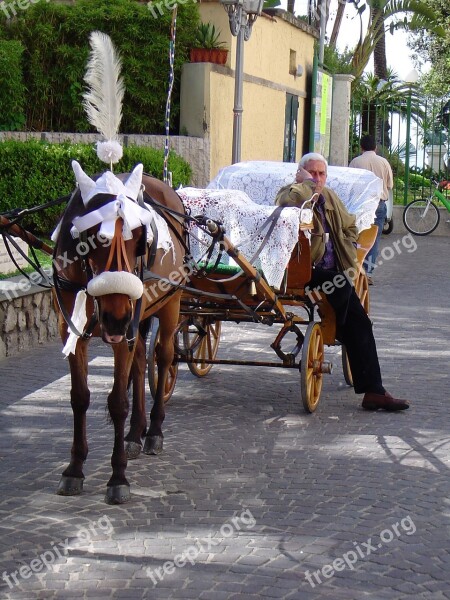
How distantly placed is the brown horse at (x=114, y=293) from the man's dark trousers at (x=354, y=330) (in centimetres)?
156

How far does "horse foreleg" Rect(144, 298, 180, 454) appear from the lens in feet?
23.2

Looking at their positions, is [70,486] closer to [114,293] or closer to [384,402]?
[114,293]

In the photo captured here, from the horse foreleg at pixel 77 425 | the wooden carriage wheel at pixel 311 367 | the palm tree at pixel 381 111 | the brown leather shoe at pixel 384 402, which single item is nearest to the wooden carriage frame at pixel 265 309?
the wooden carriage wheel at pixel 311 367

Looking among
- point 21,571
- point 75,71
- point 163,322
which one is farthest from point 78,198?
point 75,71

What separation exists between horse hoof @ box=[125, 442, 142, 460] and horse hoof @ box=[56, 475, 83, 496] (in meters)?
0.77

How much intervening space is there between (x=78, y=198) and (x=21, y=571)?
6.79ft

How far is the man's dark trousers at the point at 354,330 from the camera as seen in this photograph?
8305mm

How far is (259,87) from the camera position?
21344mm

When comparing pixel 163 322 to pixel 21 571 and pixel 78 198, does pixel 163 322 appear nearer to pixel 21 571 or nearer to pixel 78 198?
pixel 78 198
